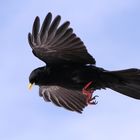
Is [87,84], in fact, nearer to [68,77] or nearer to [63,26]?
[68,77]

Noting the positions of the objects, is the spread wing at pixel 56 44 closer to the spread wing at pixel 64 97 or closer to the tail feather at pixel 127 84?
the tail feather at pixel 127 84

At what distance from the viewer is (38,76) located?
41.3ft

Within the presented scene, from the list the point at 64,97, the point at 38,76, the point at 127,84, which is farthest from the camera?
the point at 64,97

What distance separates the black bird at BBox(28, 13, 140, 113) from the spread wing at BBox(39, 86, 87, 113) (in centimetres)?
2

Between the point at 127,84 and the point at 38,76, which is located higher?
the point at 38,76

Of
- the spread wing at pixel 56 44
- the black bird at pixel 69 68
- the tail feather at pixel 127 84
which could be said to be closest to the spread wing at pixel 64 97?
the black bird at pixel 69 68

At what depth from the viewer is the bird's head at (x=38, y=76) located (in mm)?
12483

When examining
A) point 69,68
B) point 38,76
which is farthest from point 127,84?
point 38,76

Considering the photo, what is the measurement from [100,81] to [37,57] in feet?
4.69

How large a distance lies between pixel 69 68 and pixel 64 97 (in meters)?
1.11

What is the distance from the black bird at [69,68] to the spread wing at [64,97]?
23 millimetres

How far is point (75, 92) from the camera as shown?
42.8 ft

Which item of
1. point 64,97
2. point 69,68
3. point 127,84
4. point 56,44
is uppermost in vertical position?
point 56,44

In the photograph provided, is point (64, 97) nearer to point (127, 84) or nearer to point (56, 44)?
point (56, 44)
